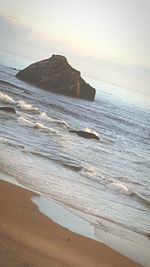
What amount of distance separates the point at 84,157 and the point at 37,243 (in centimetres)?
429

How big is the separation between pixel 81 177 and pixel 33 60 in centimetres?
253

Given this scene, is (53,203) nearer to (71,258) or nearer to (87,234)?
(87,234)

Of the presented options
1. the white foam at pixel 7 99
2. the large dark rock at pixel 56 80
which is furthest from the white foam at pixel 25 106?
the large dark rock at pixel 56 80

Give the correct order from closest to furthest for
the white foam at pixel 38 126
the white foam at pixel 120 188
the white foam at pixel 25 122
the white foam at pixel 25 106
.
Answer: the white foam at pixel 120 188, the white foam at pixel 25 122, the white foam at pixel 38 126, the white foam at pixel 25 106

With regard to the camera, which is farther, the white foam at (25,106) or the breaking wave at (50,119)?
the breaking wave at (50,119)

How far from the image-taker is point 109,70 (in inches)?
280

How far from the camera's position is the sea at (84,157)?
4.88 meters

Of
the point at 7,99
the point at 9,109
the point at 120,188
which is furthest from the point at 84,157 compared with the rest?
the point at 7,99

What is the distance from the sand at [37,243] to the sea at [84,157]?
15.4 inches

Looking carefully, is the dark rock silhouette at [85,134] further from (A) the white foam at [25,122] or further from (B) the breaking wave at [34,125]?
(A) the white foam at [25,122]

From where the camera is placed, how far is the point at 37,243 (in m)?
3.26

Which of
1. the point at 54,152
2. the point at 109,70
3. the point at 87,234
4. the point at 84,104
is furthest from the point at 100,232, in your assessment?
the point at 84,104

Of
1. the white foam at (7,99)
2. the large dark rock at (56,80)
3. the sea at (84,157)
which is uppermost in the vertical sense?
the large dark rock at (56,80)

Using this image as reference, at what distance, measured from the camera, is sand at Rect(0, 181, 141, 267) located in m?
2.91
